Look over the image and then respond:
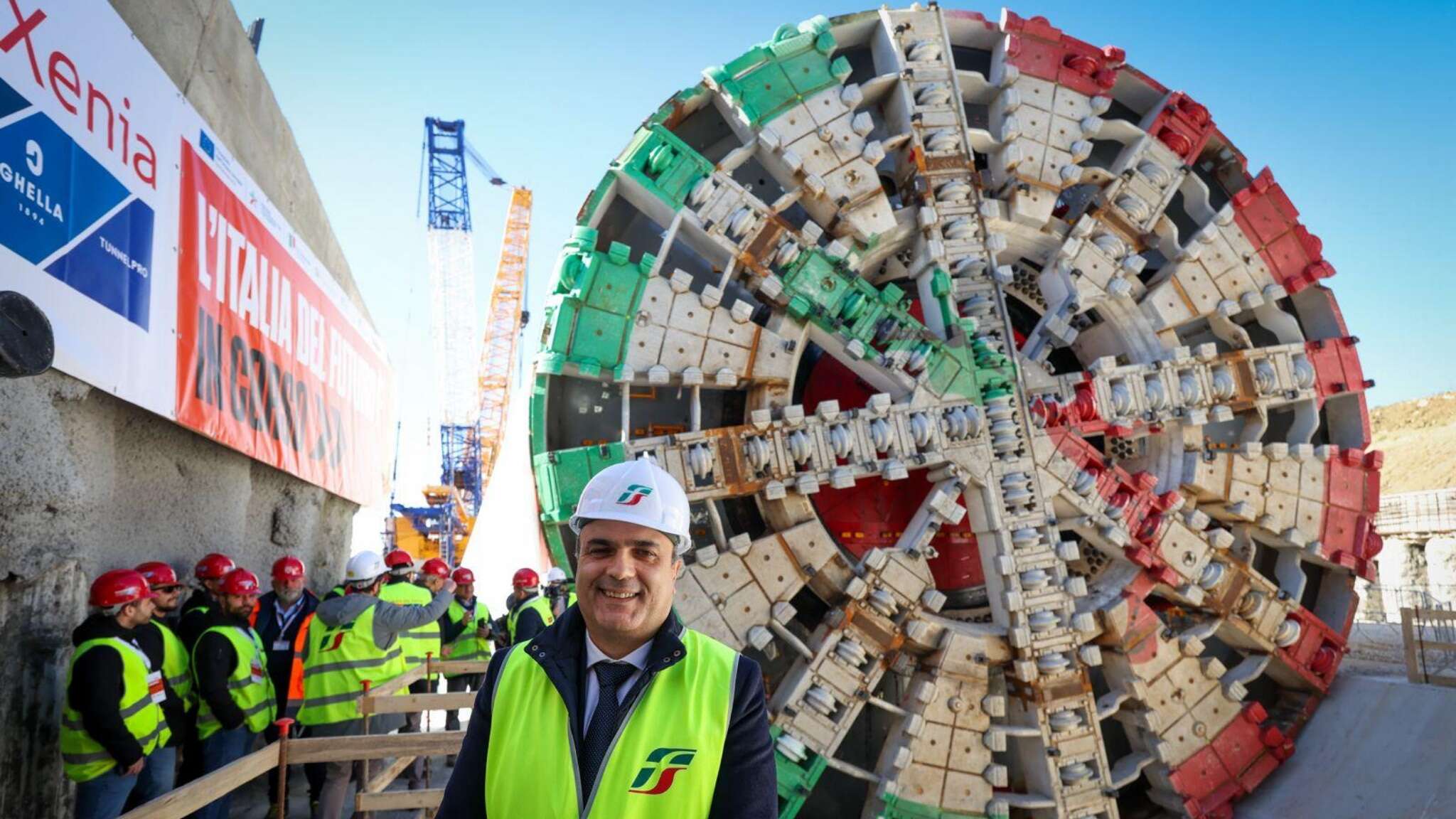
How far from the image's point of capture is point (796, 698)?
22.2 ft

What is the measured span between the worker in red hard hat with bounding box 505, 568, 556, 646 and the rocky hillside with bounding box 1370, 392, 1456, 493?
2224cm

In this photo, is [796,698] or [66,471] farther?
[796,698]

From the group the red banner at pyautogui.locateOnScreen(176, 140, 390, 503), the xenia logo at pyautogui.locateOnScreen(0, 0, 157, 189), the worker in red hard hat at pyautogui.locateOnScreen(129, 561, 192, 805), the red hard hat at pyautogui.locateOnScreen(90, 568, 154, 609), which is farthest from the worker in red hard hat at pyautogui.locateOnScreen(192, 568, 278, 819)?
the xenia logo at pyautogui.locateOnScreen(0, 0, 157, 189)

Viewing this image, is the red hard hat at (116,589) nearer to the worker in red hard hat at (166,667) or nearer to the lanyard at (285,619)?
the worker in red hard hat at (166,667)

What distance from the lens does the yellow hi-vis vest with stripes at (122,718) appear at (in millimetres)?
4676

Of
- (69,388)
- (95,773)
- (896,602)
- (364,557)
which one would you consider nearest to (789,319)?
(896,602)

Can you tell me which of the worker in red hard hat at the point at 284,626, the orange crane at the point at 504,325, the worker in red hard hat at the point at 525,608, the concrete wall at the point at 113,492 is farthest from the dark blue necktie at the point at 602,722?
the orange crane at the point at 504,325

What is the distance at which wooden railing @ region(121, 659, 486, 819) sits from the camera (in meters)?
3.43

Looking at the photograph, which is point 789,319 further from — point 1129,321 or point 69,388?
point 69,388

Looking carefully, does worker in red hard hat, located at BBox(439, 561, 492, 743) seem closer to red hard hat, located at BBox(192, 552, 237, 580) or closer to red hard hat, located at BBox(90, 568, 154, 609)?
red hard hat, located at BBox(192, 552, 237, 580)

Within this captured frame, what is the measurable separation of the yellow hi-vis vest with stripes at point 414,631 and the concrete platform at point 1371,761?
21.0ft

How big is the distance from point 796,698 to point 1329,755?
4.32 m

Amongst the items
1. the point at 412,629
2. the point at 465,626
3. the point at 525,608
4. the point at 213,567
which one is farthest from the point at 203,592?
the point at 465,626

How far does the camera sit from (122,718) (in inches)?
184
